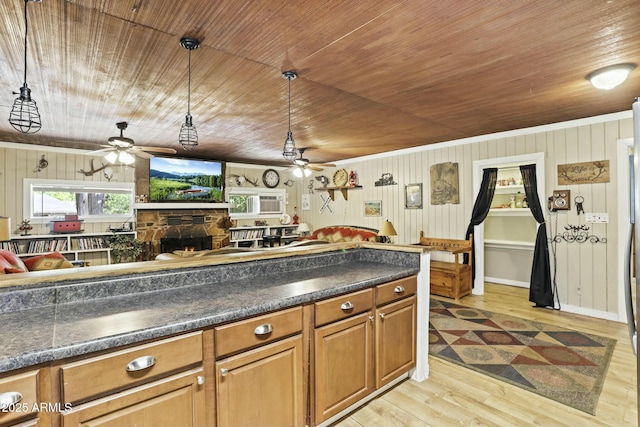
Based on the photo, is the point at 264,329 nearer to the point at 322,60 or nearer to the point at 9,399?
the point at 9,399

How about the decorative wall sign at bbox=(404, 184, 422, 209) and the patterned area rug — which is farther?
the decorative wall sign at bbox=(404, 184, 422, 209)

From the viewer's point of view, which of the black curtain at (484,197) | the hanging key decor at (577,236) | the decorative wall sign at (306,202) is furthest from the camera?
the decorative wall sign at (306,202)

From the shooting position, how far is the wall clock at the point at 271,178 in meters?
7.93

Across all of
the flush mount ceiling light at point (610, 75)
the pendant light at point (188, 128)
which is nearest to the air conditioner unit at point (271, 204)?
the pendant light at point (188, 128)

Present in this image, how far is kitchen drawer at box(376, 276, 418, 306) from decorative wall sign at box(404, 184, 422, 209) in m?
3.61

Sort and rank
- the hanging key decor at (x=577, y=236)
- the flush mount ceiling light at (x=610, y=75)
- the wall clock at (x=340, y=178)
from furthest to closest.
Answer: the wall clock at (x=340, y=178)
the hanging key decor at (x=577, y=236)
the flush mount ceiling light at (x=610, y=75)

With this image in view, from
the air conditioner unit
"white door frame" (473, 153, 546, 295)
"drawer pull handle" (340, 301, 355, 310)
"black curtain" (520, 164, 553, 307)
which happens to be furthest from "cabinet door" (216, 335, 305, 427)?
the air conditioner unit

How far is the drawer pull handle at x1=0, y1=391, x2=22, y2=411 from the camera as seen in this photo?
96cm

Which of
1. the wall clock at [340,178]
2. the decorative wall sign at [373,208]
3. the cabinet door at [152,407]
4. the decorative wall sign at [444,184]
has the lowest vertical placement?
the cabinet door at [152,407]

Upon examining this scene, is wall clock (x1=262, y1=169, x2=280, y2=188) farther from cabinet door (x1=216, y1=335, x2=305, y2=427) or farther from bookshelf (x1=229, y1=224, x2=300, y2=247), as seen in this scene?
cabinet door (x1=216, y1=335, x2=305, y2=427)

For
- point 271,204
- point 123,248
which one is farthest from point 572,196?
point 123,248

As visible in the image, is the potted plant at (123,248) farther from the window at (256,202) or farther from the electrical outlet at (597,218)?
the electrical outlet at (597,218)

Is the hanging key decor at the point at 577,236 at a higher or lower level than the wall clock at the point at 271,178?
lower

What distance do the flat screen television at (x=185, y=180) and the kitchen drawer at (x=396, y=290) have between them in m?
5.52
